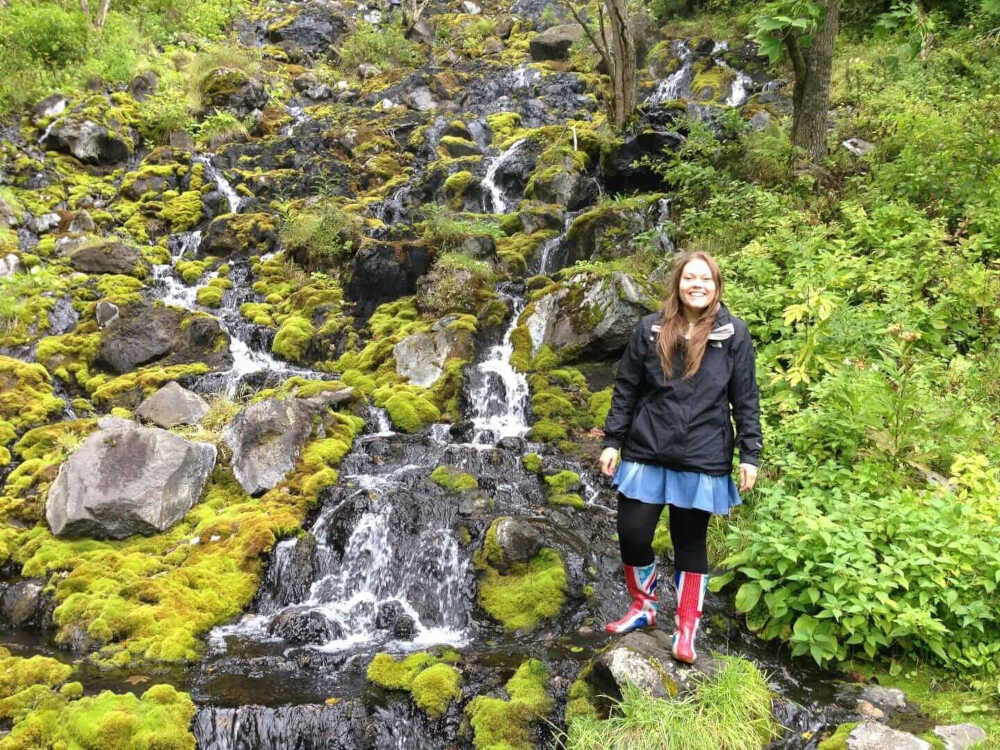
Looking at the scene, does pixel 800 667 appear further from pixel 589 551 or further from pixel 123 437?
pixel 123 437

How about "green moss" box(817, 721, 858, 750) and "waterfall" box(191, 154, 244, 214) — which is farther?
"waterfall" box(191, 154, 244, 214)

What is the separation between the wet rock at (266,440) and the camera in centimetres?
728

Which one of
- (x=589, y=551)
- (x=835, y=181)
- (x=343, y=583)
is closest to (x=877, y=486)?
(x=589, y=551)

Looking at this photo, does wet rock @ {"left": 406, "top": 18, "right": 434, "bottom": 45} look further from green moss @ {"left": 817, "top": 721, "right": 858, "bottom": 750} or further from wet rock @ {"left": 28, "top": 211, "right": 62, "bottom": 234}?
green moss @ {"left": 817, "top": 721, "right": 858, "bottom": 750}

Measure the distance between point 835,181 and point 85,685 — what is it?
10666 mm

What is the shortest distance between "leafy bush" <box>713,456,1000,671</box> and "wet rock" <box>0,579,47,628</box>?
249 inches

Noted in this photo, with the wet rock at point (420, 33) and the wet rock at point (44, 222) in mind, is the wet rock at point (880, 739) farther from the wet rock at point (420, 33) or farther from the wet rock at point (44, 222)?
the wet rock at point (420, 33)

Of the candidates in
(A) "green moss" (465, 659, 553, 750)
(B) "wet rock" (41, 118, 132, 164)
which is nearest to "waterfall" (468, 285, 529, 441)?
(A) "green moss" (465, 659, 553, 750)

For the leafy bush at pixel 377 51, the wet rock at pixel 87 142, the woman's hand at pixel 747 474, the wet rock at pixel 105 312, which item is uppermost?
the leafy bush at pixel 377 51

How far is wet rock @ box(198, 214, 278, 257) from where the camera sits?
1372 centimetres

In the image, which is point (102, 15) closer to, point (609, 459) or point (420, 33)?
point (420, 33)

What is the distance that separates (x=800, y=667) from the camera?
4047 millimetres

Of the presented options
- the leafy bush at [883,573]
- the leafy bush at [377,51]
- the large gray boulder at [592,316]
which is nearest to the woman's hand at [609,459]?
the leafy bush at [883,573]

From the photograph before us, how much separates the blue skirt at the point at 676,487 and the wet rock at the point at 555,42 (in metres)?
23.0
